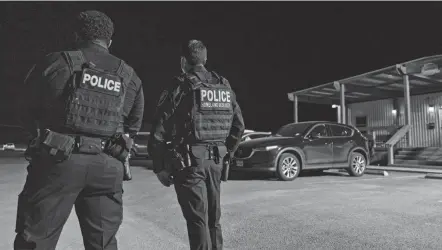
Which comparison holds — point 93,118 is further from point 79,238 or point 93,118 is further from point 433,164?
point 433,164

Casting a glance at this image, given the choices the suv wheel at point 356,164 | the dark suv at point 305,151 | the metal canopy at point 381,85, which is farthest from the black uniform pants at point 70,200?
the metal canopy at point 381,85

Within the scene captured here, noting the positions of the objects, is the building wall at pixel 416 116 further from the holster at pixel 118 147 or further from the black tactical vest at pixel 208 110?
the holster at pixel 118 147

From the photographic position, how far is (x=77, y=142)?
224 centimetres

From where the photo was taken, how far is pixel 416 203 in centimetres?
618

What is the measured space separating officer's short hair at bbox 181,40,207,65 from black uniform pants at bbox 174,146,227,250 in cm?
74

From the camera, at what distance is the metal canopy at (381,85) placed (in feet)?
45.6

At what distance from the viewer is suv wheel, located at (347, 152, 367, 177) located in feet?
35.1

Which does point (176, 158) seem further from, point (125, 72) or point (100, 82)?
point (100, 82)

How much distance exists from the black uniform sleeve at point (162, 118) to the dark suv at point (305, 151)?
6.56 metres

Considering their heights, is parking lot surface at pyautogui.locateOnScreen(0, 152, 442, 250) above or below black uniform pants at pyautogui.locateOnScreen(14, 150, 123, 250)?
below

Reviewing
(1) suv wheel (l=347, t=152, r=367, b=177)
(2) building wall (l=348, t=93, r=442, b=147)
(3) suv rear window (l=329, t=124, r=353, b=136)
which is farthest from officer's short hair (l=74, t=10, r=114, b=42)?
(2) building wall (l=348, t=93, r=442, b=147)

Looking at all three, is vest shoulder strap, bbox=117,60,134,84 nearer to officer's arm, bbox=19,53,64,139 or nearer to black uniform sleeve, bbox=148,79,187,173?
officer's arm, bbox=19,53,64,139

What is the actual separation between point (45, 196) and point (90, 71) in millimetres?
754

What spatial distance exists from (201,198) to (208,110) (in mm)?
728
